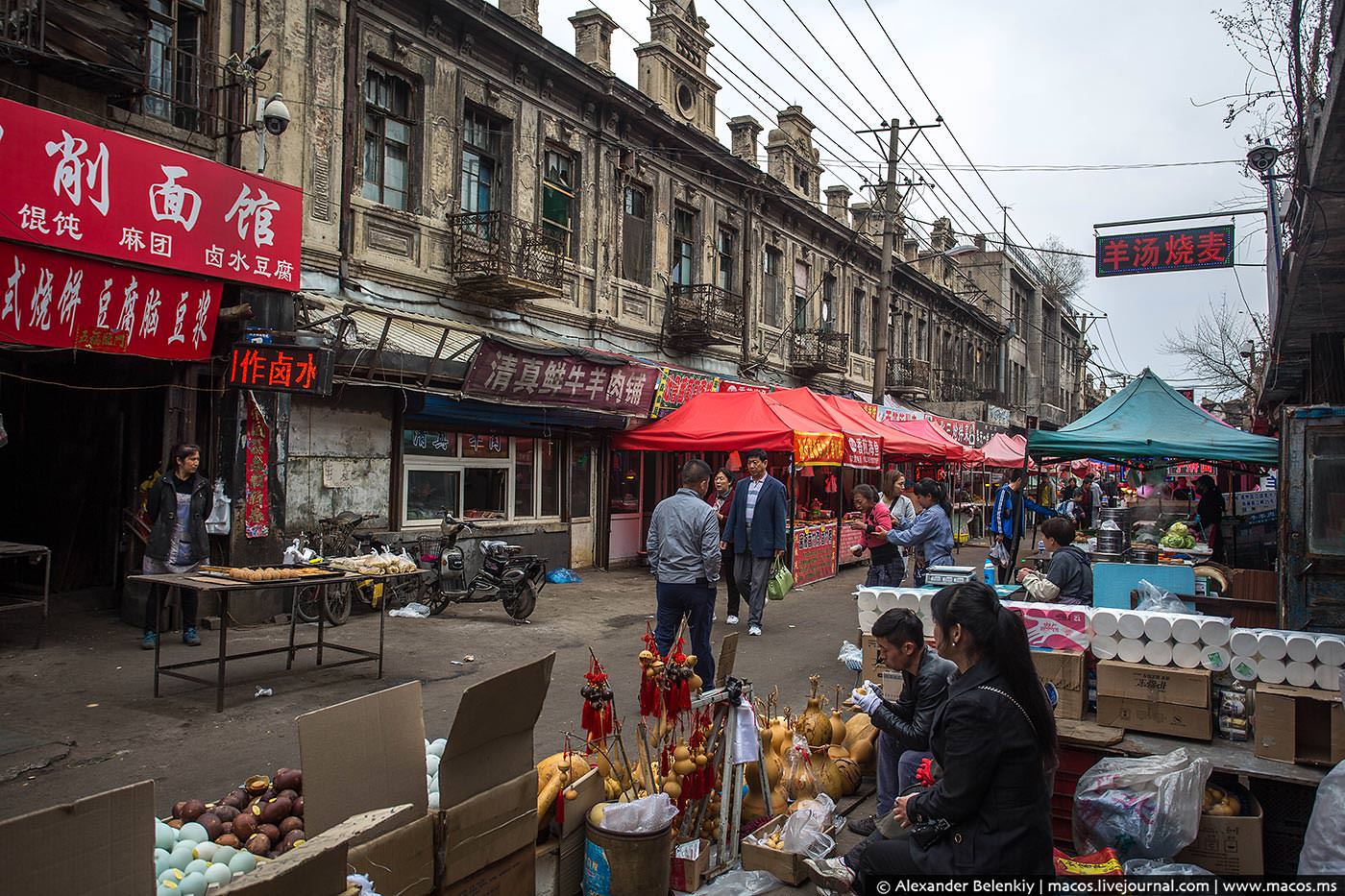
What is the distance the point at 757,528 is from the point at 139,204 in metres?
7.29

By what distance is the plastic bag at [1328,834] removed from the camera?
3275mm

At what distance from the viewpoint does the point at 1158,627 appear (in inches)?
197

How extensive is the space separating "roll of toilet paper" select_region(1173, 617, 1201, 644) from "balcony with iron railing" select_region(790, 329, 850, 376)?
721 inches

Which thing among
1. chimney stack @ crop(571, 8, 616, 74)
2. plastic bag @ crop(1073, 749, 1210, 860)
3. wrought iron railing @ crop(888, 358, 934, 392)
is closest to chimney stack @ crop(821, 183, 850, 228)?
wrought iron railing @ crop(888, 358, 934, 392)

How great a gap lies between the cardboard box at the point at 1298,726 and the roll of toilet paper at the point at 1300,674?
15 centimetres

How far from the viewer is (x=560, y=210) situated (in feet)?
50.5

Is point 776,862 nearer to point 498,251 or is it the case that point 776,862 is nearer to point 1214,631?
point 1214,631

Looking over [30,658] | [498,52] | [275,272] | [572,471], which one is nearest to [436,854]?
[30,658]

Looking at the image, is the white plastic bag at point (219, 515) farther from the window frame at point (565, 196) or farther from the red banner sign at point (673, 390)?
the red banner sign at point (673, 390)

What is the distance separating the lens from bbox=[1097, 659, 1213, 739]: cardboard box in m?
4.74

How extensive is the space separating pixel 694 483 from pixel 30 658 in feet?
20.5

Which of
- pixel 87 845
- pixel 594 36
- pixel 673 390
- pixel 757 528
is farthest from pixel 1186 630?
pixel 594 36

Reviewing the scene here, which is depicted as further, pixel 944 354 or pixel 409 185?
pixel 944 354

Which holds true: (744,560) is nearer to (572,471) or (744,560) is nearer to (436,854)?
(572,471)
